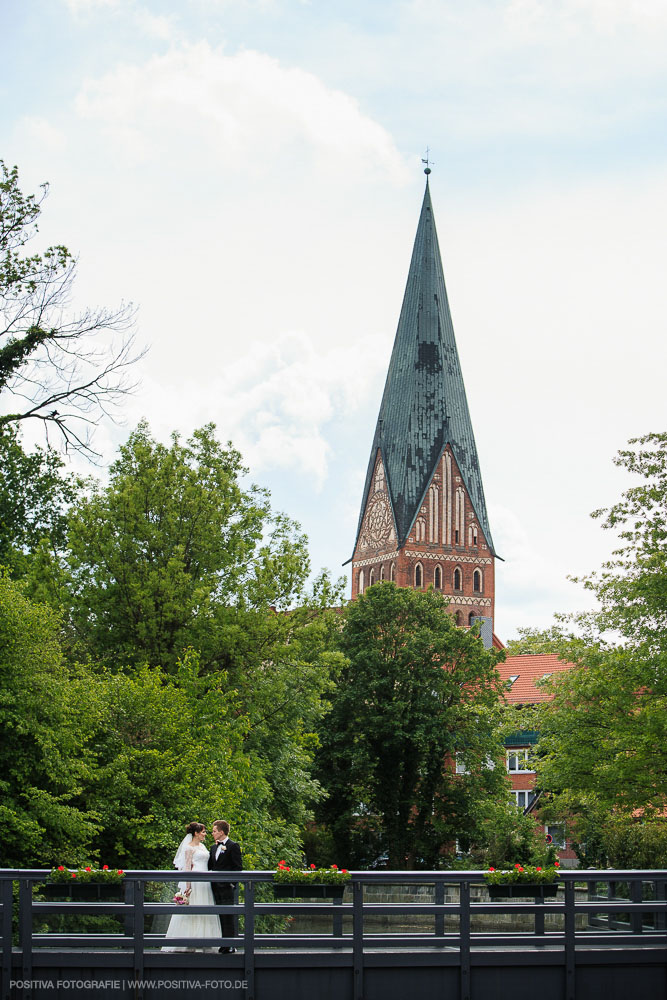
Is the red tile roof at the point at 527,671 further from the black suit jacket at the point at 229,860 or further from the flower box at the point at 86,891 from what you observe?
the flower box at the point at 86,891

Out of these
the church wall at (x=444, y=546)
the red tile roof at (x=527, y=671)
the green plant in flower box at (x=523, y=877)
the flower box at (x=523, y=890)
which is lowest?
the flower box at (x=523, y=890)

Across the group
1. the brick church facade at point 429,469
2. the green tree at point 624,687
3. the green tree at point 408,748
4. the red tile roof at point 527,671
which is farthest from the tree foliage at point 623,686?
the brick church facade at point 429,469

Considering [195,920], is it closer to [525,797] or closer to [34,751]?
[34,751]

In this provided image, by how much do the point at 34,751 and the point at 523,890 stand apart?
36.6ft

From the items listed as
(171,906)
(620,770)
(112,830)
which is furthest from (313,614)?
(171,906)

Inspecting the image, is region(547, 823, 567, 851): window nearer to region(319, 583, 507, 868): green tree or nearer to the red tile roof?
region(319, 583, 507, 868): green tree

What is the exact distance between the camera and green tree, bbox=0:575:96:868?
794 inches

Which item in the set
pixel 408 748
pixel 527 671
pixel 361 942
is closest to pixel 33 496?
pixel 408 748

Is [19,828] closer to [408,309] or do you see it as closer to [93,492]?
[93,492]

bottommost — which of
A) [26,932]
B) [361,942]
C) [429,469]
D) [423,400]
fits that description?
[361,942]

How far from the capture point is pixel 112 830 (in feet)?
75.4

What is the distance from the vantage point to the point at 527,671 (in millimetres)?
72750

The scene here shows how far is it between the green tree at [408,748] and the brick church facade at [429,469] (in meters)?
45.0

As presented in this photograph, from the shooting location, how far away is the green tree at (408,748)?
4975cm
